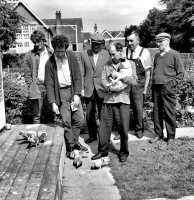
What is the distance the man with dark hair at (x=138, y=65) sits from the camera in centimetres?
626

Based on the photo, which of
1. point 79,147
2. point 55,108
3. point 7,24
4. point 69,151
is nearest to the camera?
point 55,108

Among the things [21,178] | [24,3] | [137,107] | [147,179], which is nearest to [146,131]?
[137,107]

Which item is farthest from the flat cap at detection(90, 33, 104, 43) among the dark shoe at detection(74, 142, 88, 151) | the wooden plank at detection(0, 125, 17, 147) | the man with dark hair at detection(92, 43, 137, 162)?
the wooden plank at detection(0, 125, 17, 147)

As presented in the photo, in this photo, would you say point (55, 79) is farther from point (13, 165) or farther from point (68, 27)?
point (68, 27)

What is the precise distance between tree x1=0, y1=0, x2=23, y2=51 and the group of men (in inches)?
900

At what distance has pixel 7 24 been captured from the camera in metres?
28.4

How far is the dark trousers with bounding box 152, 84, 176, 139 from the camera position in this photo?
6.03 meters

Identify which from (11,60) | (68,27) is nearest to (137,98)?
(11,60)

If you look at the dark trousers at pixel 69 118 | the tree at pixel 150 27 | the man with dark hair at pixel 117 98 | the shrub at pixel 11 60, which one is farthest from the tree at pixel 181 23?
the man with dark hair at pixel 117 98

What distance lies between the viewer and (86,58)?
613cm

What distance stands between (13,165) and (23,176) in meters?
0.46

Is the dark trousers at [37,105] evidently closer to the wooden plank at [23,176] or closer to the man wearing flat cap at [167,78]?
the wooden plank at [23,176]

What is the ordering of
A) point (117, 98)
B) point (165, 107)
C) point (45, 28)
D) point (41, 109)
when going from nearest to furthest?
point (117, 98)
point (165, 107)
point (41, 109)
point (45, 28)

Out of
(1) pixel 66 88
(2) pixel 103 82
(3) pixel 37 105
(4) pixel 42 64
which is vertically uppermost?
(4) pixel 42 64
